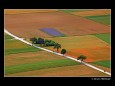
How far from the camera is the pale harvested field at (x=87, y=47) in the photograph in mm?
44656

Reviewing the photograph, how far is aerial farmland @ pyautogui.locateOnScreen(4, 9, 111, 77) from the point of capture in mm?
40281

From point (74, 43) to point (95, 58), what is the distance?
19.4 feet

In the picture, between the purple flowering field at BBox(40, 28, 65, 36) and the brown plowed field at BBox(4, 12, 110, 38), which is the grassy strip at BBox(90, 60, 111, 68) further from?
the purple flowering field at BBox(40, 28, 65, 36)

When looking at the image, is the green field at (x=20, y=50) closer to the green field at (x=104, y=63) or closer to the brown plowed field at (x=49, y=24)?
the brown plowed field at (x=49, y=24)

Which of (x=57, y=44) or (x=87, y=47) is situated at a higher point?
(x=57, y=44)

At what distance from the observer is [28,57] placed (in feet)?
143

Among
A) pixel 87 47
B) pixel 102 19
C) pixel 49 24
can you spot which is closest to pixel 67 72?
pixel 87 47

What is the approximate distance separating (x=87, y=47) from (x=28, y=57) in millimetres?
7969

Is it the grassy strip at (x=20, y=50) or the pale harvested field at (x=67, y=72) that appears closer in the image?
the pale harvested field at (x=67, y=72)

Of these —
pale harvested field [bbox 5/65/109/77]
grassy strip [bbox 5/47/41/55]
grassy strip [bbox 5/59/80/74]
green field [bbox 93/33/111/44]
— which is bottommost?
pale harvested field [bbox 5/65/109/77]

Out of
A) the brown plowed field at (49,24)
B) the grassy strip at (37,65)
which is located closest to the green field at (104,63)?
the grassy strip at (37,65)

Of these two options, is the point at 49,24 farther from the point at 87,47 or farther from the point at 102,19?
the point at 87,47

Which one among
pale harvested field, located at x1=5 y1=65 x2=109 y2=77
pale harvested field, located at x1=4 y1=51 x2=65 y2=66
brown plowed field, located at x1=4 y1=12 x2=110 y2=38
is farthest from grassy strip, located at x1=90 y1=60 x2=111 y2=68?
brown plowed field, located at x1=4 y1=12 x2=110 y2=38

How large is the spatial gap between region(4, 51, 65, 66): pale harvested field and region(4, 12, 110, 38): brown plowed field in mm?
8078
